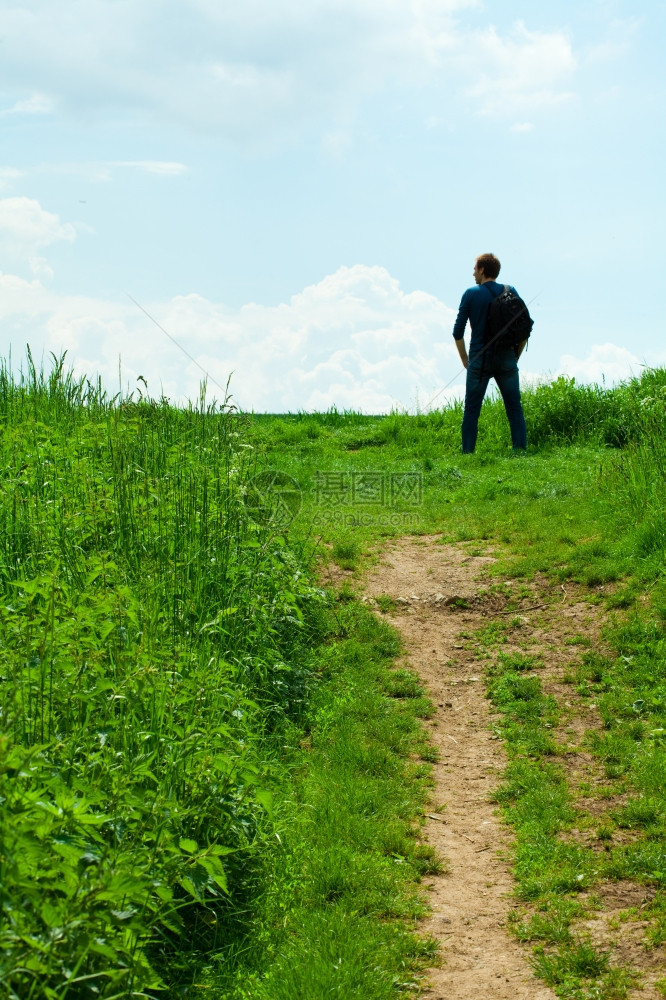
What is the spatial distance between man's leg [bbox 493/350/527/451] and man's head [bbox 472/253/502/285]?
1.08 metres

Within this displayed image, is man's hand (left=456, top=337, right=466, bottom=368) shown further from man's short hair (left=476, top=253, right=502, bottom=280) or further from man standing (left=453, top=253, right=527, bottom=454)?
man's short hair (left=476, top=253, right=502, bottom=280)

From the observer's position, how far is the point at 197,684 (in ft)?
13.6

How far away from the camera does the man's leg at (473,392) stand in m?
12.5

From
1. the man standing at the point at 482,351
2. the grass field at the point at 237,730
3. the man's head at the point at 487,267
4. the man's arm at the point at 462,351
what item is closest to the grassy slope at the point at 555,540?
the grass field at the point at 237,730

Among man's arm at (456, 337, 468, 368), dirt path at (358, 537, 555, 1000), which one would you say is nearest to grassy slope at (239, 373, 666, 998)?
dirt path at (358, 537, 555, 1000)

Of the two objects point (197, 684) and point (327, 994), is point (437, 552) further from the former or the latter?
point (327, 994)

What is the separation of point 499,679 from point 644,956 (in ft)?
9.59

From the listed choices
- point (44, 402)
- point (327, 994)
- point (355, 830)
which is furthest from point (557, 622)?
point (44, 402)

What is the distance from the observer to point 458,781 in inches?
210

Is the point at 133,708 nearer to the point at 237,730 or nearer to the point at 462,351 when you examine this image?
the point at 237,730

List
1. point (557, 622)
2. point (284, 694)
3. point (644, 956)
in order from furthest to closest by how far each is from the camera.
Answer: point (557, 622), point (284, 694), point (644, 956)

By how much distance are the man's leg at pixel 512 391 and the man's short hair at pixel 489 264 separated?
1.12m

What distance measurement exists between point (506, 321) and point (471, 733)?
25.2 feet

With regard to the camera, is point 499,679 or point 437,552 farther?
point 437,552
